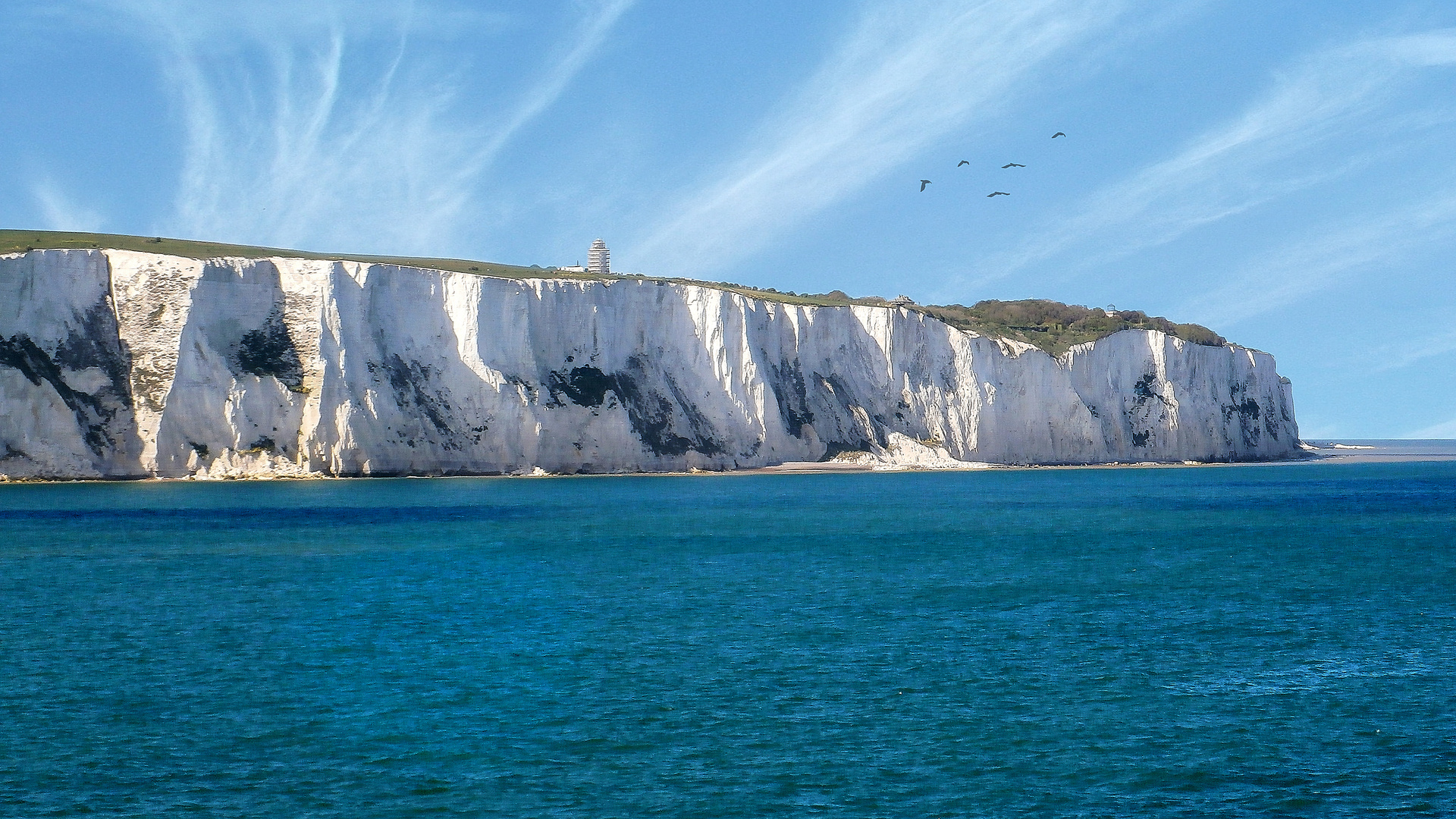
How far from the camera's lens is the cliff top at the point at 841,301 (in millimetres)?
68188

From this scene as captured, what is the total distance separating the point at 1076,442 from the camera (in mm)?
93062

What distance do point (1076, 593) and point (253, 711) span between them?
16.6m

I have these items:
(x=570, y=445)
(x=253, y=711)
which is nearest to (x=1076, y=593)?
(x=253, y=711)

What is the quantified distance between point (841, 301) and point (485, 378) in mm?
36002

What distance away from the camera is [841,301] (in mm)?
97688

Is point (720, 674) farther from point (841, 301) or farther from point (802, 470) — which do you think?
point (841, 301)

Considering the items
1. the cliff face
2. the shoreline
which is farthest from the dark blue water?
the shoreline

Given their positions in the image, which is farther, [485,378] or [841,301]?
[841,301]

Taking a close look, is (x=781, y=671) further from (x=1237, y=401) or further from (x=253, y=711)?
(x=1237, y=401)

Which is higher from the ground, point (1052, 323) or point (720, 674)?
point (1052, 323)

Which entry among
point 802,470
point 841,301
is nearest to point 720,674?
point 802,470

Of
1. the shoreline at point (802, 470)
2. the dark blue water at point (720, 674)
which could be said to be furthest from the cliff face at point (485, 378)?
the dark blue water at point (720, 674)

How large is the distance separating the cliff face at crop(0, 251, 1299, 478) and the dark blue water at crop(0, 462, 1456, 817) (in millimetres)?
23698

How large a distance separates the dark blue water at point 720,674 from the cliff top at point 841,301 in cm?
3324
